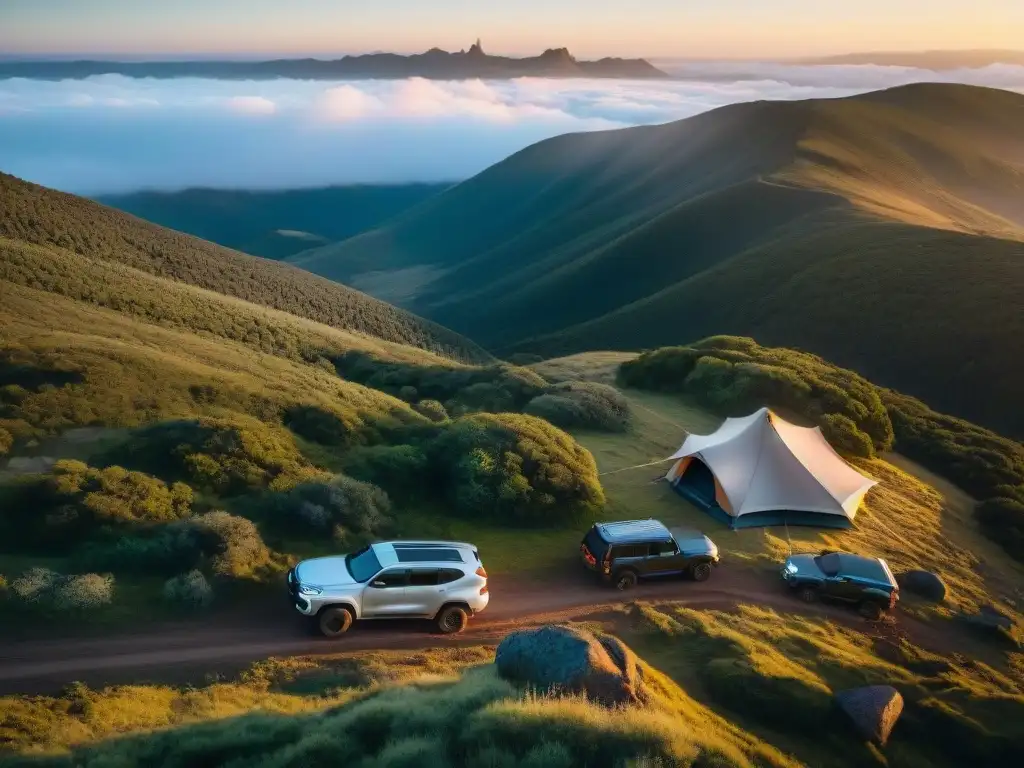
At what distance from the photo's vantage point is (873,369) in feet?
200

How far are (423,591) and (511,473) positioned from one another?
681 centimetres

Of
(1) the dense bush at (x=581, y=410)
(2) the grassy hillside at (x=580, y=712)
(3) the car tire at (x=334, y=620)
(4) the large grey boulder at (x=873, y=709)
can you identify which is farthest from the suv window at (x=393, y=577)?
(1) the dense bush at (x=581, y=410)

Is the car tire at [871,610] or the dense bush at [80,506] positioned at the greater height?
the dense bush at [80,506]

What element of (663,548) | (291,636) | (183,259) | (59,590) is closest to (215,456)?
(59,590)

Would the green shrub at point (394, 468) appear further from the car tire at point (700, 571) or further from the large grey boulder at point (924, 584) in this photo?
the large grey boulder at point (924, 584)

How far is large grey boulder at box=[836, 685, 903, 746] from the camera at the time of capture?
44.5 feet

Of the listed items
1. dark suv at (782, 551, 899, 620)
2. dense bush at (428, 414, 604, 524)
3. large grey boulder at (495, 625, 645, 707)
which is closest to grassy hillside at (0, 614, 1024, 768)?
large grey boulder at (495, 625, 645, 707)

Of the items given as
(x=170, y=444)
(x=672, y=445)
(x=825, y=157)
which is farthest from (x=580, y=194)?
(x=170, y=444)

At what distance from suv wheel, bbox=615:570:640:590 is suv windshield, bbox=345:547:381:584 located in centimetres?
615

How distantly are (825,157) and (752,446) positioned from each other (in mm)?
124814

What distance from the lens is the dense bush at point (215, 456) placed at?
18750 mm

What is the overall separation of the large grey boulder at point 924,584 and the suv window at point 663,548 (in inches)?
279

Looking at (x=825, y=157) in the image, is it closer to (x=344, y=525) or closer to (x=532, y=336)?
(x=532, y=336)

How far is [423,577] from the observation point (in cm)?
1533
